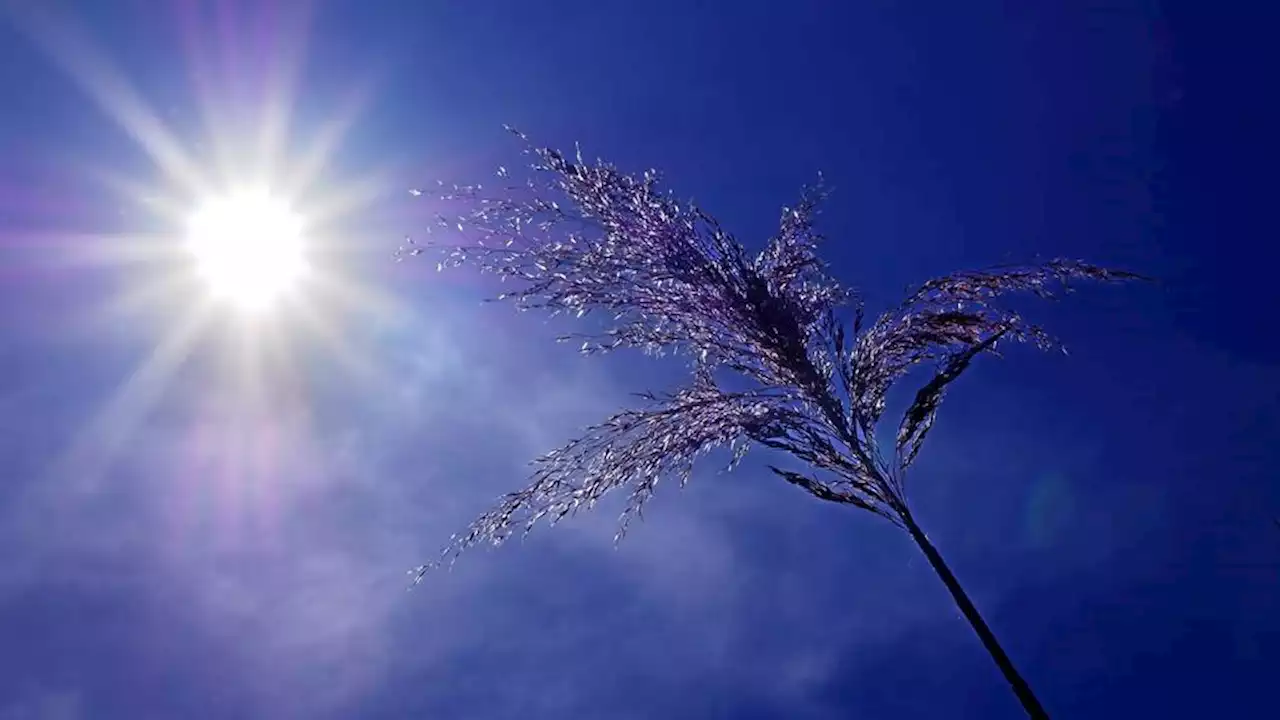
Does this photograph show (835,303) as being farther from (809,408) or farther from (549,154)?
(549,154)

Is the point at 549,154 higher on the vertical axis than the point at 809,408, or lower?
higher

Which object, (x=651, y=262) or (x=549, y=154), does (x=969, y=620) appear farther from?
(x=549, y=154)

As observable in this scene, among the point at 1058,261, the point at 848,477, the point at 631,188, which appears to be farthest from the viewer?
the point at 631,188

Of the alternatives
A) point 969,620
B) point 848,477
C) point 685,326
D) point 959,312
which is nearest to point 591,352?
point 685,326

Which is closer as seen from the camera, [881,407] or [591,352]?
[881,407]

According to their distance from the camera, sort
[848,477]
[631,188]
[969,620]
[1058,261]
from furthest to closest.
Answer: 1. [631,188]
2. [1058,261]
3. [848,477]
4. [969,620]

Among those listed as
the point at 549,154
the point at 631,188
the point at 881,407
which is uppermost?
the point at 549,154
